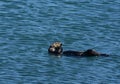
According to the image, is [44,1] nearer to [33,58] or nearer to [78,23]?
[78,23]

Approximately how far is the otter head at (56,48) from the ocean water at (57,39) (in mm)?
235

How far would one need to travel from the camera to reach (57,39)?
89.8 ft

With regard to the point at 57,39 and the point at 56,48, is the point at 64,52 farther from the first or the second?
the point at 57,39

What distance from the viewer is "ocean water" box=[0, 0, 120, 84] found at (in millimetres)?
23312

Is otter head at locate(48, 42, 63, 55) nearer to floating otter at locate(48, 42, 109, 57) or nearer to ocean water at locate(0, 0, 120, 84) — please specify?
floating otter at locate(48, 42, 109, 57)

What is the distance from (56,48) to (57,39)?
5.73 ft

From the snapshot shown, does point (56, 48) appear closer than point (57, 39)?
Yes

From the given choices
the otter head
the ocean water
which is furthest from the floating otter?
the ocean water

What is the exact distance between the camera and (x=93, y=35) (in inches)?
1109

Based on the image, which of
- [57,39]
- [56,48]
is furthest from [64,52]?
[57,39]

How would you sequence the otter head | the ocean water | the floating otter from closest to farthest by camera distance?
the ocean water
the floating otter
the otter head

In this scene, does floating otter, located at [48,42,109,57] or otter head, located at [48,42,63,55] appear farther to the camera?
otter head, located at [48,42,63,55]

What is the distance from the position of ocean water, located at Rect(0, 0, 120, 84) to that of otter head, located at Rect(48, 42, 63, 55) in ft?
0.77

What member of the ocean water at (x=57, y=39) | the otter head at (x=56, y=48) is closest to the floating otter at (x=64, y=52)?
the otter head at (x=56, y=48)
